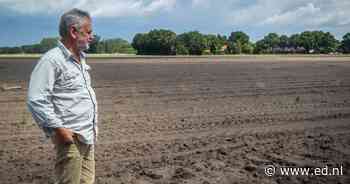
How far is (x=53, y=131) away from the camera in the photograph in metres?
3.02

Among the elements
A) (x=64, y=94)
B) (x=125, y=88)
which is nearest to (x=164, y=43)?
(x=125, y=88)

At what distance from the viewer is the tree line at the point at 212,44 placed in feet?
311

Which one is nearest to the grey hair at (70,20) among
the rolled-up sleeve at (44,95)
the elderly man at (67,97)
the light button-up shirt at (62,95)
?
the elderly man at (67,97)

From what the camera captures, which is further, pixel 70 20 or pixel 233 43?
pixel 233 43

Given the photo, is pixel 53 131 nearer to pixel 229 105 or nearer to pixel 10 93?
pixel 229 105

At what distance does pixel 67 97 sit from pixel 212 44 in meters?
100

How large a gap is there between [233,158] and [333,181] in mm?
1567

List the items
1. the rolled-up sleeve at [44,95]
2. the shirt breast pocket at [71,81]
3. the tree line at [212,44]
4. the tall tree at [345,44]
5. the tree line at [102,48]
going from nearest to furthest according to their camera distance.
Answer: the rolled-up sleeve at [44,95] → the shirt breast pocket at [71,81] → the tree line at [102,48] → the tree line at [212,44] → the tall tree at [345,44]

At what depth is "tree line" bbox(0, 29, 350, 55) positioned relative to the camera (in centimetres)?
9475

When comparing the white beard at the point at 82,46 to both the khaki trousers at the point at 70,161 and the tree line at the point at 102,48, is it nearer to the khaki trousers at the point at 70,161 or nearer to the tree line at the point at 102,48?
the khaki trousers at the point at 70,161

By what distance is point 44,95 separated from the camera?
294cm

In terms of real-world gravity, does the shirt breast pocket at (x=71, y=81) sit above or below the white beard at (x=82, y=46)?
below

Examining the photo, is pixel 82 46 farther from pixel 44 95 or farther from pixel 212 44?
pixel 212 44

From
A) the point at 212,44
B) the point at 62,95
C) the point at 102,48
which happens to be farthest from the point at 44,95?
the point at 102,48
